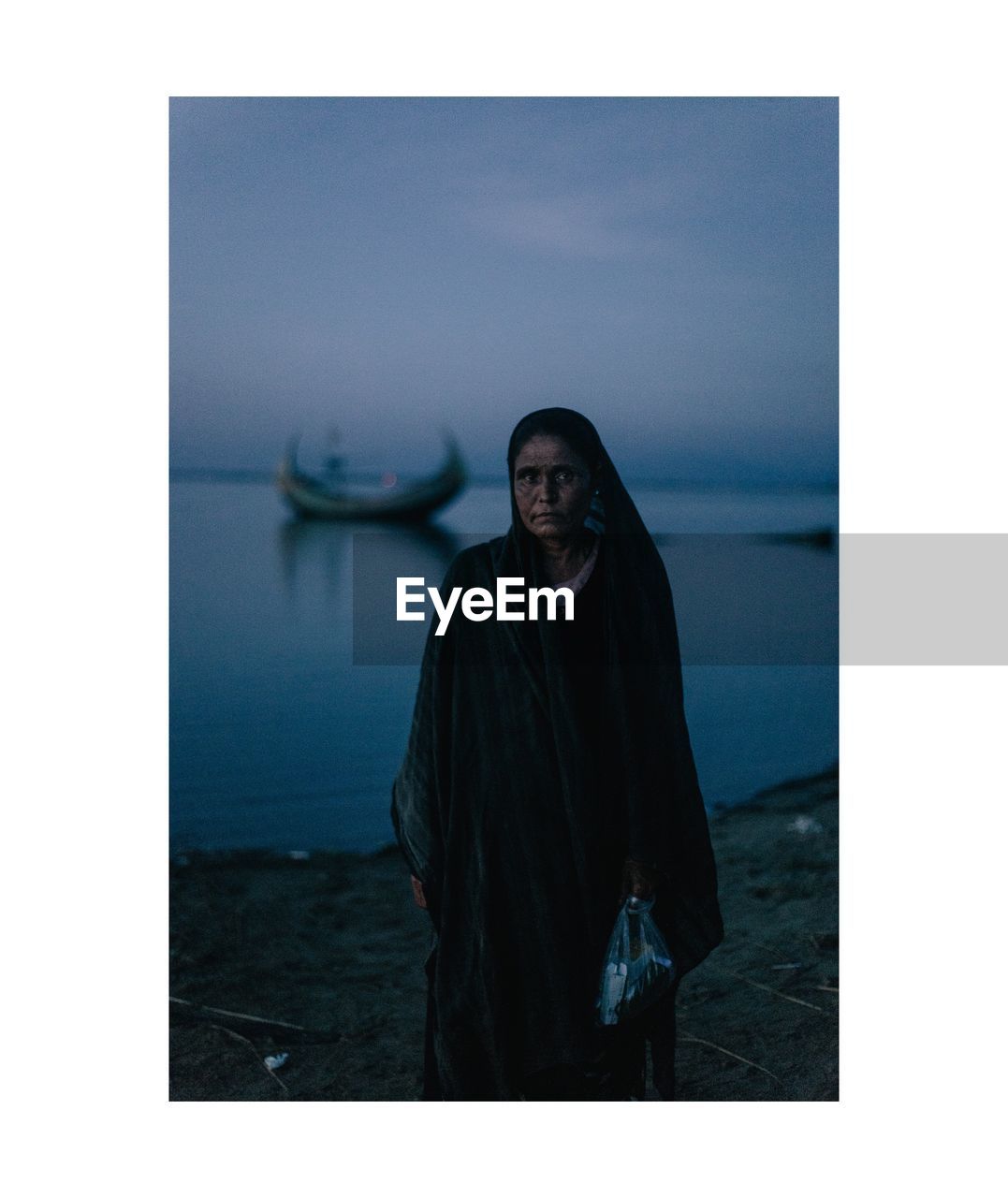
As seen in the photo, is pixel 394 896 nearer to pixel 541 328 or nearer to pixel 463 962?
pixel 463 962

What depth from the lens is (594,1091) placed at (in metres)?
3.08

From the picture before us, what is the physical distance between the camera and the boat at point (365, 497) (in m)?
3.38

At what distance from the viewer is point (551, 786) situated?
2980 millimetres

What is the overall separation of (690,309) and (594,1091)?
7.02 feet

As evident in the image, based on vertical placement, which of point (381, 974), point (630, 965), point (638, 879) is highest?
point (638, 879)

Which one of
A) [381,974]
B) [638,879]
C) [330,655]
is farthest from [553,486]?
[381,974]

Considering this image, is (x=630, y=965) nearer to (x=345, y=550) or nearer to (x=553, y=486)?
(x=553, y=486)

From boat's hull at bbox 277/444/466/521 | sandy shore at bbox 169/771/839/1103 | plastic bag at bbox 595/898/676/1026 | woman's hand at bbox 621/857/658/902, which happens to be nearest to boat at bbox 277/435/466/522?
boat's hull at bbox 277/444/466/521

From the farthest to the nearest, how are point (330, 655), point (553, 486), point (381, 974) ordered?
point (381, 974) < point (330, 655) < point (553, 486)

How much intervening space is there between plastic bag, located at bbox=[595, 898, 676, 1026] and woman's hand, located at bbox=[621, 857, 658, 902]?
0.02 meters

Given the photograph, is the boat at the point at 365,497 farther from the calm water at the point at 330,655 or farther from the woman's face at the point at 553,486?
the woman's face at the point at 553,486

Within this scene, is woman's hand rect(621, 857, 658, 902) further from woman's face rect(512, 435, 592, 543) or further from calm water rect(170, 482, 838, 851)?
woman's face rect(512, 435, 592, 543)

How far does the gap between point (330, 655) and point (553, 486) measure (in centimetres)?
86

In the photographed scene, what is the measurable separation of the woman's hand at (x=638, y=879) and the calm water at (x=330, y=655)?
1.78 feet
